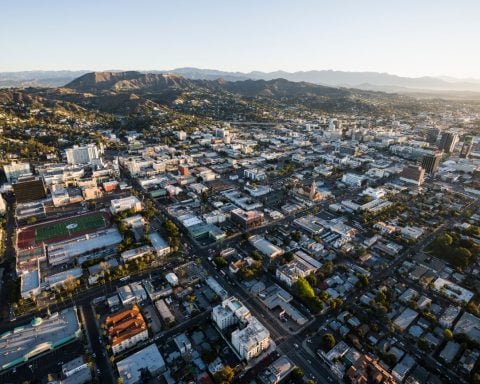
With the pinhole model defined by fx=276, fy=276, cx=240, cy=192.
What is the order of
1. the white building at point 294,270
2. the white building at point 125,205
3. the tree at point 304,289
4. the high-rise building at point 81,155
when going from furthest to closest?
the high-rise building at point 81,155 < the white building at point 125,205 < the white building at point 294,270 < the tree at point 304,289

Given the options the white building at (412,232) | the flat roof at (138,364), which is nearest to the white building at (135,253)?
the flat roof at (138,364)

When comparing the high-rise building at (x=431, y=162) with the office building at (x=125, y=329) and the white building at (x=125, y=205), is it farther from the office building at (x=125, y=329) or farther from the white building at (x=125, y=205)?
the office building at (x=125, y=329)

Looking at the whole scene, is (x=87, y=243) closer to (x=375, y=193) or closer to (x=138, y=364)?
(x=138, y=364)

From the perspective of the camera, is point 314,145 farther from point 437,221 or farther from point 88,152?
point 88,152

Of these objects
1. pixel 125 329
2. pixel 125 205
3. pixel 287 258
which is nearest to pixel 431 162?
pixel 287 258

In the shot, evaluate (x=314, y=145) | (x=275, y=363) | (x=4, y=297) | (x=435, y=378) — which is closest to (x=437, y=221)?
(x=435, y=378)

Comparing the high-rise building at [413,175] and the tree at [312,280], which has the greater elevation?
the high-rise building at [413,175]

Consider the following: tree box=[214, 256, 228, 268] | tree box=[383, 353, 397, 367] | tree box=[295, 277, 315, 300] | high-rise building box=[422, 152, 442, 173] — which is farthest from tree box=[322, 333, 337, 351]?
high-rise building box=[422, 152, 442, 173]
